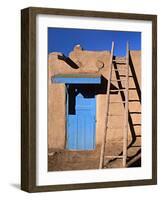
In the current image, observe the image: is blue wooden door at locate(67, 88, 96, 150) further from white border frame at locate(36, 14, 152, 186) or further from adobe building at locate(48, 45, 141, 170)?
white border frame at locate(36, 14, 152, 186)

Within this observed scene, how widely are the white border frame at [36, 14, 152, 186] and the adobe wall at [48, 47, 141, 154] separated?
0.12ft

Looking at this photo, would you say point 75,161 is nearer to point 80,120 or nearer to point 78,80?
point 80,120

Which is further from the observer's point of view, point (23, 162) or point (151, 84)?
point (151, 84)

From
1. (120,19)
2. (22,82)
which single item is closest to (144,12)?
(120,19)

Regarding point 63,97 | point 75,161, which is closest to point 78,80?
point 63,97

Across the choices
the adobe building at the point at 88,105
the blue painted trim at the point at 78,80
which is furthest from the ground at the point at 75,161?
the blue painted trim at the point at 78,80

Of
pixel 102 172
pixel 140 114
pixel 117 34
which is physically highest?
pixel 117 34

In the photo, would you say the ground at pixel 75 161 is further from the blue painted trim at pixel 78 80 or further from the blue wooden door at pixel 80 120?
the blue painted trim at pixel 78 80

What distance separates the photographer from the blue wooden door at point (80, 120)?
3691mm

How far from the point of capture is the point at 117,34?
12.4 feet

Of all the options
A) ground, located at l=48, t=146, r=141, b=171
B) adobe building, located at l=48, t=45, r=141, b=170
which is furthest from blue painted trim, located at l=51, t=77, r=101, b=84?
ground, located at l=48, t=146, r=141, b=171

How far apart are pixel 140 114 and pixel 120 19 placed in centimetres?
45

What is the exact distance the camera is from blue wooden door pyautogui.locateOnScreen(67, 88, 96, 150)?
369 cm

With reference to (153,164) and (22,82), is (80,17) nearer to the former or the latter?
(22,82)
